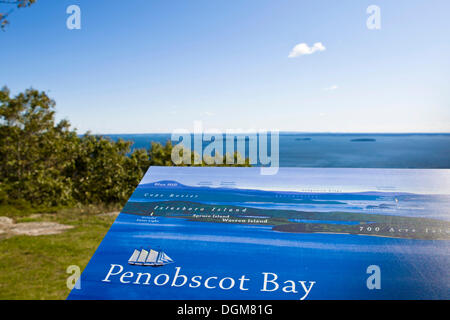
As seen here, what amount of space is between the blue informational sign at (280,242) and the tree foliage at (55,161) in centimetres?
438

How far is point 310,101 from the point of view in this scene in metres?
13.9

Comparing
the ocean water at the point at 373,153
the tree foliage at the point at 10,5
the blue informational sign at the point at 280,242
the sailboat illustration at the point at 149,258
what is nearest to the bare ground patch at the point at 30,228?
the ocean water at the point at 373,153

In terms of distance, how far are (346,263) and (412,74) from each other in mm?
9908

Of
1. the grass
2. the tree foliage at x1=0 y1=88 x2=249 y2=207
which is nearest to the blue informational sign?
the grass

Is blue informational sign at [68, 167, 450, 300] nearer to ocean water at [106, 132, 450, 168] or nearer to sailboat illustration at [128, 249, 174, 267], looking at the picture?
sailboat illustration at [128, 249, 174, 267]

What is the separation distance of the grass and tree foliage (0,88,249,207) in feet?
1.87

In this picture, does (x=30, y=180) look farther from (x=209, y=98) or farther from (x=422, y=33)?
(x=422, y=33)

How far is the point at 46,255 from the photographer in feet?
14.9

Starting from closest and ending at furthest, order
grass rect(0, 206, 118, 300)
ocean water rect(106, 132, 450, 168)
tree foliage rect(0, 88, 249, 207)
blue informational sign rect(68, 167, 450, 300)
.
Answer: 1. blue informational sign rect(68, 167, 450, 300)
2. grass rect(0, 206, 118, 300)
3. tree foliage rect(0, 88, 249, 207)
4. ocean water rect(106, 132, 450, 168)

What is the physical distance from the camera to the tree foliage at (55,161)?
648cm

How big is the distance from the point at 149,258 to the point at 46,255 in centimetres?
378

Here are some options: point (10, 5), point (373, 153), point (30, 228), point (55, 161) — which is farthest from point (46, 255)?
point (373, 153)

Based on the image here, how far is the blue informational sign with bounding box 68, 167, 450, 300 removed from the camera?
119 cm

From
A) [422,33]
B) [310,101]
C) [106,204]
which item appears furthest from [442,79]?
[106,204]
